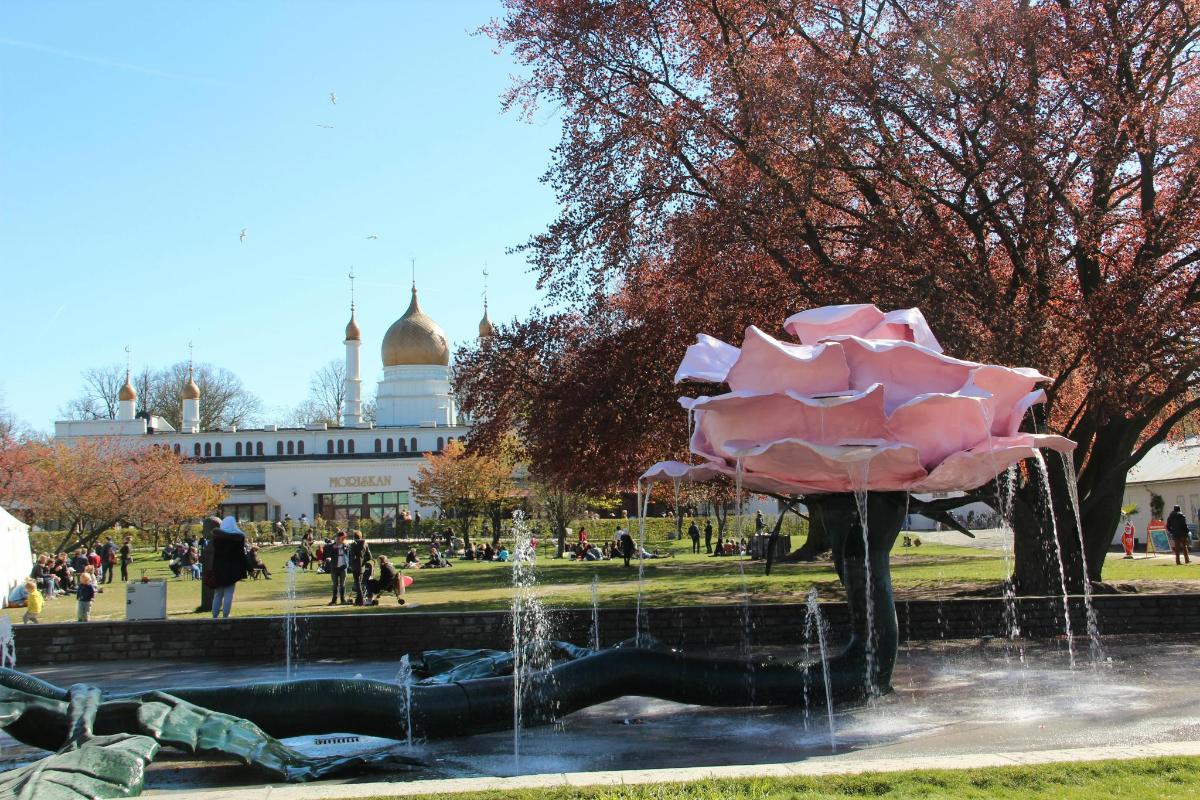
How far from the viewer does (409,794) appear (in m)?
6.21

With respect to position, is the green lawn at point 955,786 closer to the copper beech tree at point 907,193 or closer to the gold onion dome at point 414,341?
the copper beech tree at point 907,193

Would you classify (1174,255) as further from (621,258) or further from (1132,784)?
(1132,784)

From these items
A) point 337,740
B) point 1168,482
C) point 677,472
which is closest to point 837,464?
point 677,472

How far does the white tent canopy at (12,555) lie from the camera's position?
24.8m

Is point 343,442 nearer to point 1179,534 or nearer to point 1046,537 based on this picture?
point 1179,534

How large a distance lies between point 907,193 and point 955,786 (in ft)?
45.6

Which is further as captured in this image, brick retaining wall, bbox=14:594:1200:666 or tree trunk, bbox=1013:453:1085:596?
tree trunk, bbox=1013:453:1085:596

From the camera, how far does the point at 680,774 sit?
21.5ft

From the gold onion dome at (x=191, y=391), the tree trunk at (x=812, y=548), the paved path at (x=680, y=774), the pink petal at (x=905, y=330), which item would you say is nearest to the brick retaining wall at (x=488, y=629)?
the pink petal at (x=905, y=330)

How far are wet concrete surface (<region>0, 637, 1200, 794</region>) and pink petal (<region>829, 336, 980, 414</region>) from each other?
8.56 feet

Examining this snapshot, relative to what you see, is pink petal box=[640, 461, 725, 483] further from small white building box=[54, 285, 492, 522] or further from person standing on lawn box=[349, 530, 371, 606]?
small white building box=[54, 285, 492, 522]

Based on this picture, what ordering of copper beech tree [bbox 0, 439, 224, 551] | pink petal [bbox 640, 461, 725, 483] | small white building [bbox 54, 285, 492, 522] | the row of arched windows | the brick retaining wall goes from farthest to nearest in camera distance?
the row of arched windows, small white building [bbox 54, 285, 492, 522], copper beech tree [bbox 0, 439, 224, 551], the brick retaining wall, pink petal [bbox 640, 461, 725, 483]

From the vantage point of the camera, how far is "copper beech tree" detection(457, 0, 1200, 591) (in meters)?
16.4

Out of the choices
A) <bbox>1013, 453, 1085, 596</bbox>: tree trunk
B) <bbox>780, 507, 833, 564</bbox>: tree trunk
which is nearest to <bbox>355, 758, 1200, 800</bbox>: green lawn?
<bbox>1013, 453, 1085, 596</bbox>: tree trunk
